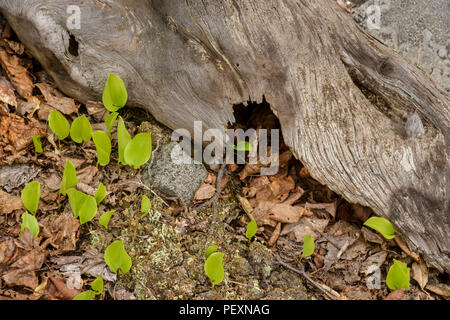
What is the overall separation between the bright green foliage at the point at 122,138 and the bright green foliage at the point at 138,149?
9cm

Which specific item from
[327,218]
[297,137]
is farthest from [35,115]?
[327,218]

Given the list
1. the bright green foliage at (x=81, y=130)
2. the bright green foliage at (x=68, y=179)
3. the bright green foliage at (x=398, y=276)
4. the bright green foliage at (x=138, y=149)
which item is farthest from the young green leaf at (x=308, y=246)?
the bright green foliage at (x=81, y=130)

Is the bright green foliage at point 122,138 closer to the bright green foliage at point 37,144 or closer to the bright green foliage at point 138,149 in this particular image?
the bright green foliage at point 138,149

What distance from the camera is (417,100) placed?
279cm

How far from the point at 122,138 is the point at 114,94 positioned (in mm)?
377

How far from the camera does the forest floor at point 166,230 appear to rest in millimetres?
2521

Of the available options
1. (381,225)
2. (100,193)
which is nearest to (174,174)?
(100,193)

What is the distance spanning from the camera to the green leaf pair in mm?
2414

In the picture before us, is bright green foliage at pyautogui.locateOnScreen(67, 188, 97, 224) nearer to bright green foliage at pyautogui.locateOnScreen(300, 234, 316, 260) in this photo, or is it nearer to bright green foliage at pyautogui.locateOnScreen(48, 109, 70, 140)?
bright green foliage at pyautogui.locateOnScreen(48, 109, 70, 140)

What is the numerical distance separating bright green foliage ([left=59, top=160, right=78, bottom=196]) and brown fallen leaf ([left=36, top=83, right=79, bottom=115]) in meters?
0.72

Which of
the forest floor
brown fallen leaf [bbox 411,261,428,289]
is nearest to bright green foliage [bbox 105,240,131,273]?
the forest floor

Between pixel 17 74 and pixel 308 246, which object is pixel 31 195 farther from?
pixel 308 246

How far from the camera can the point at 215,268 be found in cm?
245

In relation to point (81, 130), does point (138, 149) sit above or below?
below
